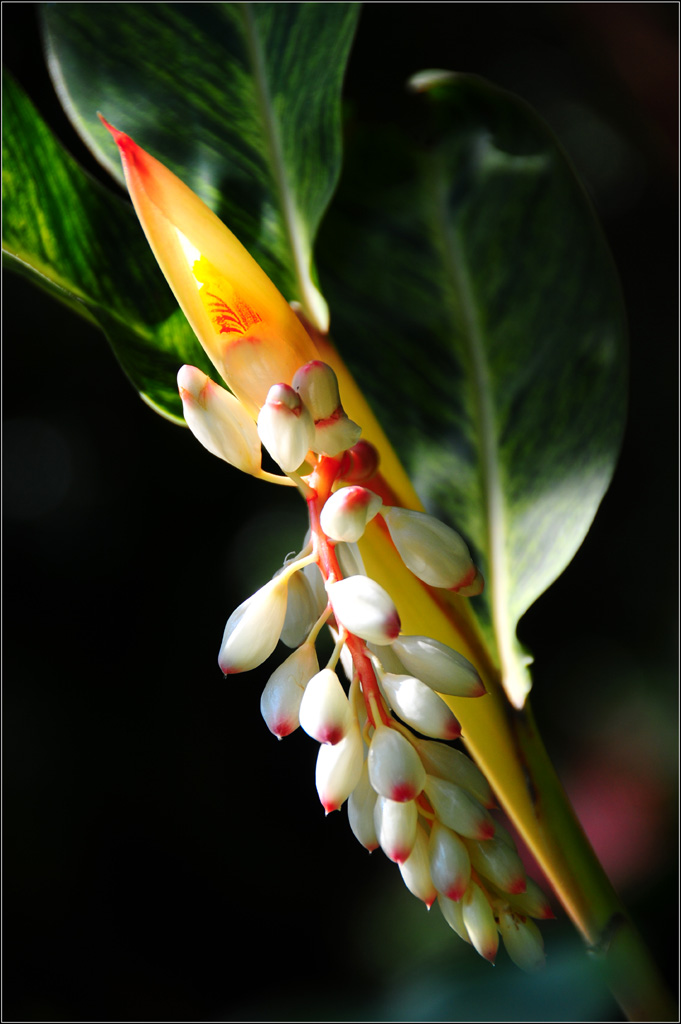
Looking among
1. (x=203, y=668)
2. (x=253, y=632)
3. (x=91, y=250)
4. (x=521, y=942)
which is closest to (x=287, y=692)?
(x=253, y=632)

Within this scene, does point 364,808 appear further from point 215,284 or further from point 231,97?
point 231,97

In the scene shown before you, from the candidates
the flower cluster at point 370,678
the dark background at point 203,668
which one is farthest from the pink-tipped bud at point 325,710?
the dark background at point 203,668

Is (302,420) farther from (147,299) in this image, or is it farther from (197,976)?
(197,976)

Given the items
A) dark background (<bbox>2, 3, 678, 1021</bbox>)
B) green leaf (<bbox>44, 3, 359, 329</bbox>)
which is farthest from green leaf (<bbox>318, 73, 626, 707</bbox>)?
dark background (<bbox>2, 3, 678, 1021</bbox>)

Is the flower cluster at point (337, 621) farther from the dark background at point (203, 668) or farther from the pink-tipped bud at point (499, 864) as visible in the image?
the dark background at point (203, 668)

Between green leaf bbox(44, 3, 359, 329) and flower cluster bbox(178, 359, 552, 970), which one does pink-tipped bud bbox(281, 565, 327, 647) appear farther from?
green leaf bbox(44, 3, 359, 329)
